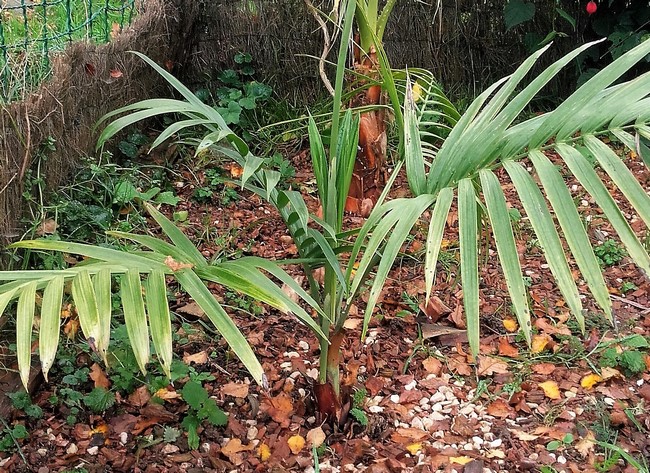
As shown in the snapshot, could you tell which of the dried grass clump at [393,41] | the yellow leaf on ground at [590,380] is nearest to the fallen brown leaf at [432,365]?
the yellow leaf on ground at [590,380]

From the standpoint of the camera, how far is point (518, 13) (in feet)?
10.6

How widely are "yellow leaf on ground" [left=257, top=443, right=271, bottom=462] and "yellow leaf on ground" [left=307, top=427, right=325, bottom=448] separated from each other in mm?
104

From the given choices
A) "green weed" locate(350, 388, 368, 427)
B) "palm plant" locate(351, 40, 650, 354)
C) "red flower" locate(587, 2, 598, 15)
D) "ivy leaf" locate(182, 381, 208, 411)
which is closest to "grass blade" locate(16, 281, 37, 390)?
"palm plant" locate(351, 40, 650, 354)

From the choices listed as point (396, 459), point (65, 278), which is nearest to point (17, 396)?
point (65, 278)

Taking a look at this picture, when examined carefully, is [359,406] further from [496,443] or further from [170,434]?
[170,434]

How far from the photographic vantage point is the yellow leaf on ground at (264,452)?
1682mm

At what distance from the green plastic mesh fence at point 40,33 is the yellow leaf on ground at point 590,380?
1.86m

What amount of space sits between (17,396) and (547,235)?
4.58 ft

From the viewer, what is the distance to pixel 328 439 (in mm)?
1719

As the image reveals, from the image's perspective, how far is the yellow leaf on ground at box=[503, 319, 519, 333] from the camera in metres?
2.18

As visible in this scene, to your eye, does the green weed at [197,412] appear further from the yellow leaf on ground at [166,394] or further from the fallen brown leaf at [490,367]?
the fallen brown leaf at [490,367]

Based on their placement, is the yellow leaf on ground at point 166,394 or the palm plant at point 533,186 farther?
the yellow leaf on ground at point 166,394

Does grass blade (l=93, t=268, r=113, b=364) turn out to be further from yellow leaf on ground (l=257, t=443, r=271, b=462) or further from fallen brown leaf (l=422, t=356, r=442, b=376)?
fallen brown leaf (l=422, t=356, r=442, b=376)

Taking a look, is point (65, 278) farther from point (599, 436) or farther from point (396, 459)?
point (599, 436)
